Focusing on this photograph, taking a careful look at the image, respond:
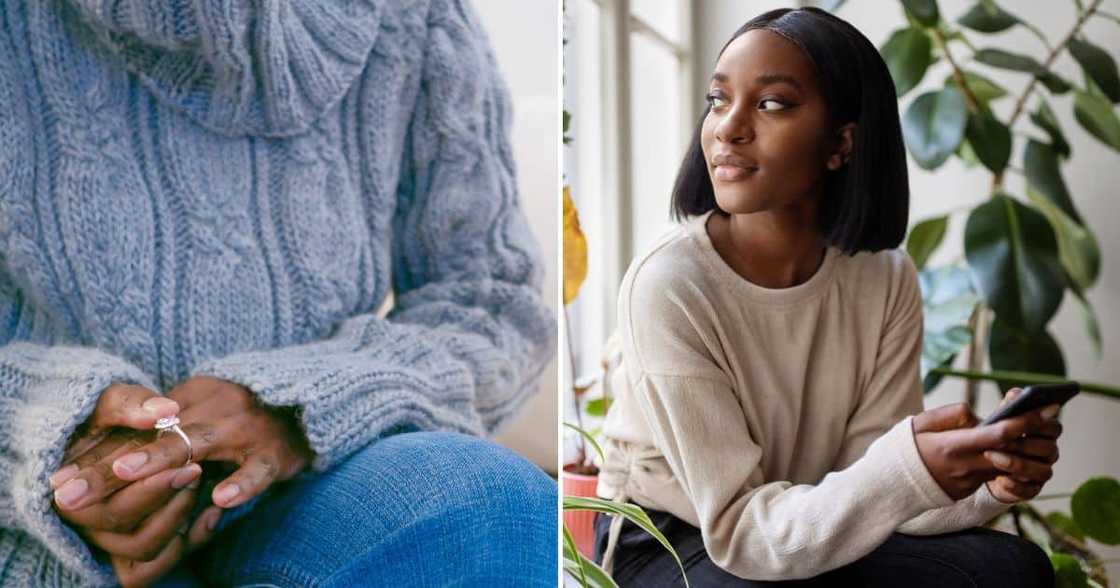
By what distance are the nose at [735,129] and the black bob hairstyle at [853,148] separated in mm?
33

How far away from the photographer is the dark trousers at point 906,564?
0.50 metres

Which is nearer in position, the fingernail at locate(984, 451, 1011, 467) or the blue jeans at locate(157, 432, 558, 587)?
the fingernail at locate(984, 451, 1011, 467)

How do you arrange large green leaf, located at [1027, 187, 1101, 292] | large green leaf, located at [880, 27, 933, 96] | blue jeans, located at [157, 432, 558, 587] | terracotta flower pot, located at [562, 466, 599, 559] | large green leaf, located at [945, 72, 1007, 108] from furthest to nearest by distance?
1. large green leaf, located at [1027, 187, 1101, 292]
2. large green leaf, located at [945, 72, 1007, 108]
3. large green leaf, located at [880, 27, 933, 96]
4. terracotta flower pot, located at [562, 466, 599, 559]
5. blue jeans, located at [157, 432, 558, 587]

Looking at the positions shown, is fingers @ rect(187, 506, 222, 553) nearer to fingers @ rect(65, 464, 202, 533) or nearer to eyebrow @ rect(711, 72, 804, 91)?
fingers @ rect(65, 464, 202, 533)

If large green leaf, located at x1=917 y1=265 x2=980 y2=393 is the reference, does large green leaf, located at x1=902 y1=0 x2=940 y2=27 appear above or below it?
above

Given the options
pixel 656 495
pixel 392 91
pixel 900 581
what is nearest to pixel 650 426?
pixel 656 495

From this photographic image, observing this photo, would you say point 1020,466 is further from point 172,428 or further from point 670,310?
point 172,428

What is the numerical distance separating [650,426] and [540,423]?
0.14 metres

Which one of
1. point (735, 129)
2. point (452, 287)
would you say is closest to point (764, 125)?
point (735, 129)

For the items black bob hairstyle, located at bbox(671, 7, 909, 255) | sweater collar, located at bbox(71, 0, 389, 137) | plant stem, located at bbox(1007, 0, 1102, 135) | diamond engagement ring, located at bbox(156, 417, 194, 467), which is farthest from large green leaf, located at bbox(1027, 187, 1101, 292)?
diamond engagement ring, located at bbox(156, 417, 194, 467)

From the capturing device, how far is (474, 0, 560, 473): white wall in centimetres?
63

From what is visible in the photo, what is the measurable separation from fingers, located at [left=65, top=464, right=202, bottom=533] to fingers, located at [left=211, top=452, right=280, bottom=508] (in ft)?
0.07

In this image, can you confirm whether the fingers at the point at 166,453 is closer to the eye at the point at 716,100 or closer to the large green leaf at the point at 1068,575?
the eye at the point at 716,100

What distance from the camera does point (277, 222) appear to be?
554 millimetres
